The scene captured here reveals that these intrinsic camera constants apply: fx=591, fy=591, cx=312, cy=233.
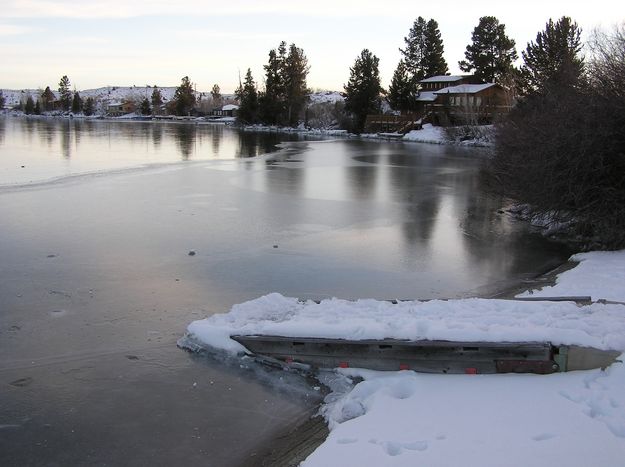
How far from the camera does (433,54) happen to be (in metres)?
83.7

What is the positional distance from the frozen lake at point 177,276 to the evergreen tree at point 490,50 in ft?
174

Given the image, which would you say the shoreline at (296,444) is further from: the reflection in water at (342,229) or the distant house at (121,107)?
the distant house at (121,107)

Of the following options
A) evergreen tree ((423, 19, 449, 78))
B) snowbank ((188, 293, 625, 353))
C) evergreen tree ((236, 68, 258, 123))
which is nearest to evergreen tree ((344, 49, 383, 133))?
evergreen tree ((423, 19, 449, 78))

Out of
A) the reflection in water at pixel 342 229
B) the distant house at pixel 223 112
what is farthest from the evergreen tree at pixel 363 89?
the distant house at pixel 223 112

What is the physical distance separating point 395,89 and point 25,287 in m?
71.3

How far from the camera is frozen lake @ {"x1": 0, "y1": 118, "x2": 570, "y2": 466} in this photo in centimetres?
586

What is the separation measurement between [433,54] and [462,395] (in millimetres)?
83736

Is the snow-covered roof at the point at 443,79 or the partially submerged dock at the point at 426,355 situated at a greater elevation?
the snow-covered roof at the point at 443,79

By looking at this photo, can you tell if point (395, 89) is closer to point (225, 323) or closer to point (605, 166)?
point (605, 166)

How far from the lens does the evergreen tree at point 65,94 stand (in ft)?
543

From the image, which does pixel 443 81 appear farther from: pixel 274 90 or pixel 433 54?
pixel 274 90

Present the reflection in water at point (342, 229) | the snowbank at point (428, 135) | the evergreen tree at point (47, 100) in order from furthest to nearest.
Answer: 1. the evergreen tree at point (47, 100)
2. the snowbank at point (428, 135)
3. the reflection in water at point (342, 229)

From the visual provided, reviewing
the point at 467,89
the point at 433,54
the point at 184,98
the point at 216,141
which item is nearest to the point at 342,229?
the point at 216,141

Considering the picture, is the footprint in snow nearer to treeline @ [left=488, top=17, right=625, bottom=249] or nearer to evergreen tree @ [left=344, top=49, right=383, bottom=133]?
treeline @ [left=488, top=17, right=625, bottom=249]
